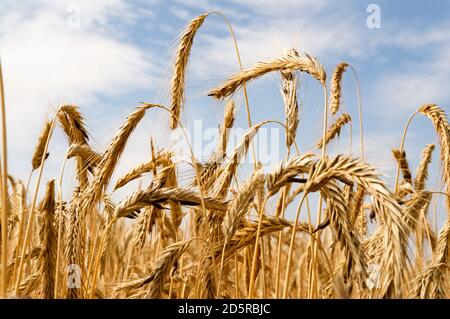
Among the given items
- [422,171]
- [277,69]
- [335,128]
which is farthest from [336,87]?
[277,69]

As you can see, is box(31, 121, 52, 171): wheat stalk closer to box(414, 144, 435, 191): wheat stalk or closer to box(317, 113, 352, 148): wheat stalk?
box(317, 113, 352, 148): wheat stalk

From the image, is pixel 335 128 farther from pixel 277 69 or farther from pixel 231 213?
pixel 231 213

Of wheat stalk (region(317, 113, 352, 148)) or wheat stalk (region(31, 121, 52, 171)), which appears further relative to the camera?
wheat stalk (region(317, 113, 352, 148))

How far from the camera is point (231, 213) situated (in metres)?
2.12

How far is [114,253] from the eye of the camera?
5.12 m

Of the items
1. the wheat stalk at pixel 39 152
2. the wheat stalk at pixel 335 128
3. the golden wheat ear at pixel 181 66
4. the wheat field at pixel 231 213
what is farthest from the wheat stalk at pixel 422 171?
the wheat stalk at pixel 39 152

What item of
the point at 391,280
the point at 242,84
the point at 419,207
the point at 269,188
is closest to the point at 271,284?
the point at 419,207

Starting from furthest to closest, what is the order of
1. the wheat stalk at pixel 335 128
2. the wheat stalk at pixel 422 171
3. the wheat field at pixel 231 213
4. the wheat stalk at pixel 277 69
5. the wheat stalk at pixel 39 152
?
the wheat stalk at pixel 422 171
the wheat stalk at pixel 335 128
the wheat stalk at pixel 39 152
the wheat stalk at pixel 277 69
the wheat field at pixel 231 213

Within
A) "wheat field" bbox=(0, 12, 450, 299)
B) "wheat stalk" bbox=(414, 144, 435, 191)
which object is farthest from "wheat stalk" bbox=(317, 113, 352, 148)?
"wheat stalk" bbox=(414, 144, 435, 191)

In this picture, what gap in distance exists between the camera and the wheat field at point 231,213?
1940 mm

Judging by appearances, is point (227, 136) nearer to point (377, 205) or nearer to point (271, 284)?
point (271, 284)

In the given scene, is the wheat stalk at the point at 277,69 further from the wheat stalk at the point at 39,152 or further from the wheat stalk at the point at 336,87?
the wheat stalk at the point at 39,152

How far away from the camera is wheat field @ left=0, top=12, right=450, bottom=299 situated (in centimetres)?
194
